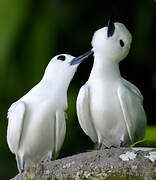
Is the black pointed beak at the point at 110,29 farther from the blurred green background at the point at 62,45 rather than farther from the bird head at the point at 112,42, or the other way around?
the blurred green background at the point at 62,45

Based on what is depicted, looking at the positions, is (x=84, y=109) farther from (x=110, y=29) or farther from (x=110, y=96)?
(x=110, y=29)

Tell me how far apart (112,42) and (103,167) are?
437mm

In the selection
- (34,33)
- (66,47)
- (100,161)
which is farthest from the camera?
(66,47)

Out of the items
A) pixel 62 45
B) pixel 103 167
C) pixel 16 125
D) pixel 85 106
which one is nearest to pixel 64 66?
pixel 85 106

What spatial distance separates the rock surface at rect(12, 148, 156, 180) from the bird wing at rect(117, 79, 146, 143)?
0.18 metres

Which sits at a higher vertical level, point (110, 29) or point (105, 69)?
point (110, 29)

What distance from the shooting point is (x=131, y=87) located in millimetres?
1992

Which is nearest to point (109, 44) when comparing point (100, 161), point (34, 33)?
point (100, 161)

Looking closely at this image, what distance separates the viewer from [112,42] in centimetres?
187

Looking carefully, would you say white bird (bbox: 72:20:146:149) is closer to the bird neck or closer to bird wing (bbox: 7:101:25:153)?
the bird neck

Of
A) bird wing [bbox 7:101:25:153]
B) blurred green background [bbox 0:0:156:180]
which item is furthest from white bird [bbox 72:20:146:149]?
blurred green background [bbox 0:0:156:180]

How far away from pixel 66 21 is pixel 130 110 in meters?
0.84

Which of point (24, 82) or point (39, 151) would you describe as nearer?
point (39, 151)

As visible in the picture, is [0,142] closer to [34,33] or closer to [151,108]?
[34,33]
